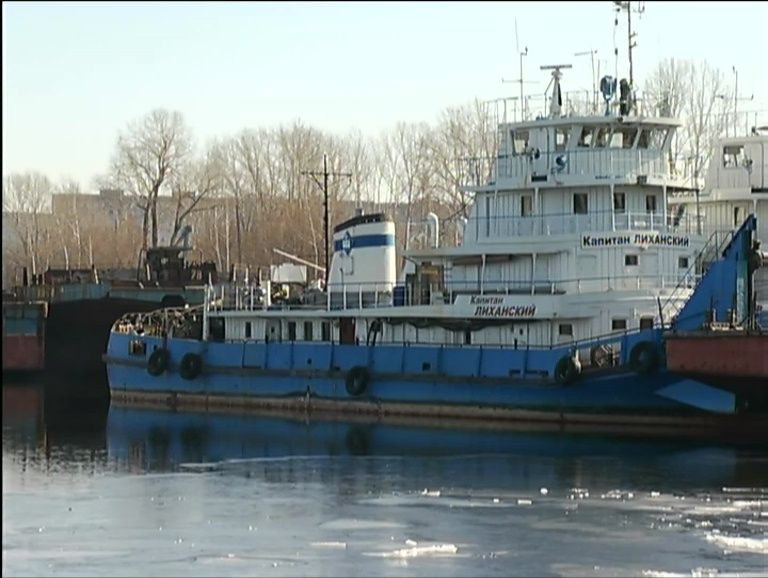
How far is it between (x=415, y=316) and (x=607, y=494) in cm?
1108

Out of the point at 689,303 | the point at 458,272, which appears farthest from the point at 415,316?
the point at 689,303

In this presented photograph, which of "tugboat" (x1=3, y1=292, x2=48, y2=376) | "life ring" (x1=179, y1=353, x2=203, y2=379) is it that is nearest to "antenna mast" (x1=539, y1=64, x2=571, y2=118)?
"life ring" (x1=179, y1=353, x2=203, y2=379)

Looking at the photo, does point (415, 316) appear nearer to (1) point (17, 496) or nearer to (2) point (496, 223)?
(2) point (496, 223)

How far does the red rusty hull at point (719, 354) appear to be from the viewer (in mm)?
29469

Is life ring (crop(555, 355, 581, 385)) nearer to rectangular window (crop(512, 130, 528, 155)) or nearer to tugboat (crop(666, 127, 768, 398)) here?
tugboat (crop(666, 127, 768, 398))

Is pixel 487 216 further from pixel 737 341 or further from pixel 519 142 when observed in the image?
A: pixel 737 341

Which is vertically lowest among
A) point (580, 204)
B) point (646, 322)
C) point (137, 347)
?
point (137, 347)

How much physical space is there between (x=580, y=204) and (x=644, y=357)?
4.75 m

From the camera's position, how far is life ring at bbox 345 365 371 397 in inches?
1395

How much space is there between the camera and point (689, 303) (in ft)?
103

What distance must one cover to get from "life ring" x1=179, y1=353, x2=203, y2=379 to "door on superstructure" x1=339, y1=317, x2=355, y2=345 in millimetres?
3916

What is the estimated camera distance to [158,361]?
4006cm

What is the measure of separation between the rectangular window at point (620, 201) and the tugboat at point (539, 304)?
3 cm

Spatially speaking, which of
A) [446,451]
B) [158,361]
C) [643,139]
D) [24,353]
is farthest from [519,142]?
[24,353]
